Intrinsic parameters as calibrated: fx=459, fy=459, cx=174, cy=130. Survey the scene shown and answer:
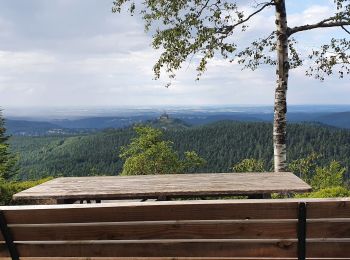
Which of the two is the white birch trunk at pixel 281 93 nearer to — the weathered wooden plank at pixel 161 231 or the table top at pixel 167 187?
the table top at pixel 167 187

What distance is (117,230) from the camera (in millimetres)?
3781

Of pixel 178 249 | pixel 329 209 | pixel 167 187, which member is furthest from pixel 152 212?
pixel 167 187

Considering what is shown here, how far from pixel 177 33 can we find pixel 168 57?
0.73 metres

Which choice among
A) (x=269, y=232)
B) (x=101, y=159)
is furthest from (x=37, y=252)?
(x=101, y=159)

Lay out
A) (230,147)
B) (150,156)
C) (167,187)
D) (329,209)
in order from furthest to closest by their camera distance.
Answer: (230,147) → (150,156) → (167,187) → (329,209)

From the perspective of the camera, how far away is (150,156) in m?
26.8

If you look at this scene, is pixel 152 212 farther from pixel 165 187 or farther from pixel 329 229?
pixel 165 187

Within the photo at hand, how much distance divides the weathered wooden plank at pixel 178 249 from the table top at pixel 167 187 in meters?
1.99

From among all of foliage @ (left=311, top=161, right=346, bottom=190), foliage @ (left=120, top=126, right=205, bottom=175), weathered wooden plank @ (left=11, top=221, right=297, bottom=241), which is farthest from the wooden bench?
foliage @ (left=120, top=126, right=205, bottom=175)

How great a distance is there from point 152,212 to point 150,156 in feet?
76.1

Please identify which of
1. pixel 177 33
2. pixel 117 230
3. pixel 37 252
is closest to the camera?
pixel 117 230

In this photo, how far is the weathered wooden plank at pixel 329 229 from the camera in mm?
3592

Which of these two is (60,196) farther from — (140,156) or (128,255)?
(140,156)

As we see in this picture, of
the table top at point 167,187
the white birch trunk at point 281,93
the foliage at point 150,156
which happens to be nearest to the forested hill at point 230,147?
the foliage at point 150,156
